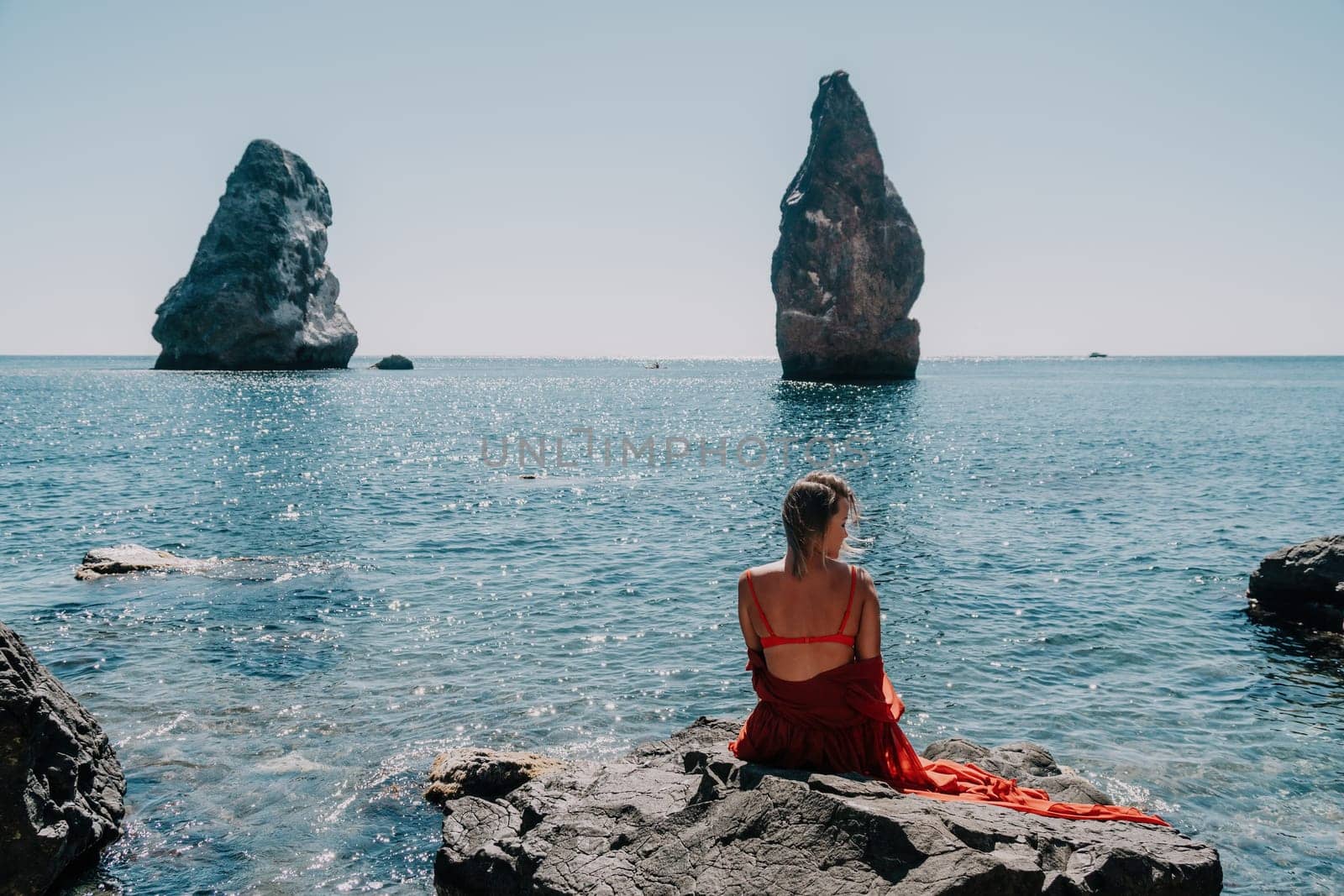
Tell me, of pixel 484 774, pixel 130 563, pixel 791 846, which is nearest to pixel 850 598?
pixel 791 846

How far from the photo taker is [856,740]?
5.54 m

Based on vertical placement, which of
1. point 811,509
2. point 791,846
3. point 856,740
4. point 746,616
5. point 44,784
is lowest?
point 44,784

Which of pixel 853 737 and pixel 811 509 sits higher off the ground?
pixel 811 509

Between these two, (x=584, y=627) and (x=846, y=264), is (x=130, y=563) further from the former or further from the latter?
(x=846, y=264)

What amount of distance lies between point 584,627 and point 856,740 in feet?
30.3

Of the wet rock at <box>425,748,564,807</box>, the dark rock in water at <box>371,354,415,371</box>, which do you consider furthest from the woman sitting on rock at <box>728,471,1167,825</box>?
the dark rock in water at <box>371,354,415,371</box>

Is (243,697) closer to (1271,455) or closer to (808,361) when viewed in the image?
(1271,455)

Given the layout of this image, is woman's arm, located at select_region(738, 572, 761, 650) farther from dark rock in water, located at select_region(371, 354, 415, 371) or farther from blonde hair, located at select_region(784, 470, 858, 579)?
dark rock in water, located at select_region(371, 354, 415, 371)

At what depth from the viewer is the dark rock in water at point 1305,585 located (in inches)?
561

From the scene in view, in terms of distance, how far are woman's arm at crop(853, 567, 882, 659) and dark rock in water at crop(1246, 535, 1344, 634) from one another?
12540 mm

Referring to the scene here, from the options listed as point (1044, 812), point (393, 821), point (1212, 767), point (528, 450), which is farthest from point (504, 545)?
point (528, 450)

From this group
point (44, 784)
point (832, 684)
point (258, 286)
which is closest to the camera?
point (832, 684)

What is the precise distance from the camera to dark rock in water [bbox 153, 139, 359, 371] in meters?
100

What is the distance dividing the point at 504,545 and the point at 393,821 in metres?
12.8
